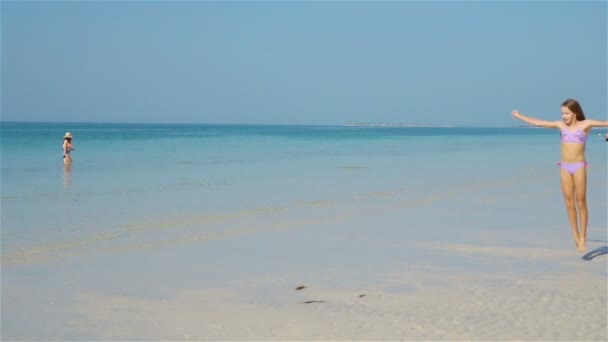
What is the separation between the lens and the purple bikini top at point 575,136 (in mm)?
8398

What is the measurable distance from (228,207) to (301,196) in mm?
2390

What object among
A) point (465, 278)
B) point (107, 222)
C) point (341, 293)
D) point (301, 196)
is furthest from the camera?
point (301, 196)

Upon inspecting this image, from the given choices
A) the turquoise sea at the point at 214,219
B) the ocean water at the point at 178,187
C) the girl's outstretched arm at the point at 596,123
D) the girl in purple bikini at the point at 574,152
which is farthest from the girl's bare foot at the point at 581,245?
the ocean water at the point at 178,187

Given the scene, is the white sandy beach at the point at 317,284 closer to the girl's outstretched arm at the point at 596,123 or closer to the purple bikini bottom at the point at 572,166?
the purple bikini bottom at the point at 572,166

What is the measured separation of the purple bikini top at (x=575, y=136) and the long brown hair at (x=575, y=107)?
16cm

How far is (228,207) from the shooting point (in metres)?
13.6

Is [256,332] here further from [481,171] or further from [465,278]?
[481,171]

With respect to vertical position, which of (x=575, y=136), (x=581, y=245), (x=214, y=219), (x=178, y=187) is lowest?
(x=178, y=187)

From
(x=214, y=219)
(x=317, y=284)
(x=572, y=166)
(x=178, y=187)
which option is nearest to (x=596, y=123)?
(x=572, y=166)

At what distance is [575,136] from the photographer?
8414mm

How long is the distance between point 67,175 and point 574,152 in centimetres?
1647

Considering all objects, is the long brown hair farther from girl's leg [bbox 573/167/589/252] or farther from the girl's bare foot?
the girl's bare foot

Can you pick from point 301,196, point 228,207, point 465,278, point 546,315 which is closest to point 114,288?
point 465,278

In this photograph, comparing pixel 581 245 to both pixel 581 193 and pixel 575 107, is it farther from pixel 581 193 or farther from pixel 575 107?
pixel 575 107
